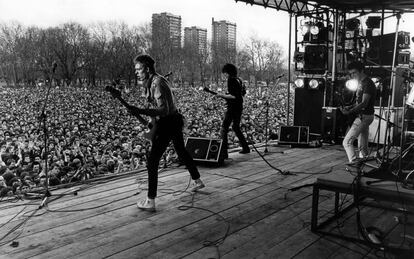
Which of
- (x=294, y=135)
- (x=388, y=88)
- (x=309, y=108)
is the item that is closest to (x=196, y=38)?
(x=309, y=108)

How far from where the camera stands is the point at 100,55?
40594 mm

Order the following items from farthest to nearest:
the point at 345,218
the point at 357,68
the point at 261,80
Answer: the point at 261,80 → the point at 357,68 → the point at 345,218

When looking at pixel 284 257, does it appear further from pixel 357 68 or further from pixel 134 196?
pixel 357 68

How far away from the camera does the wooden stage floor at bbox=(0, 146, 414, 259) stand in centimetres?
279

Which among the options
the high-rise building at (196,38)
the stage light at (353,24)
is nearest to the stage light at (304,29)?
the stage light at (353,24)

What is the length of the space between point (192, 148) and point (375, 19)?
15.8ft

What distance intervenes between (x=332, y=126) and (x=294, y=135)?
927mm

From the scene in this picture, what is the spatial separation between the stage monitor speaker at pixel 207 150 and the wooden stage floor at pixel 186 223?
684 mm

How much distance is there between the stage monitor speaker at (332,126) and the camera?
309 inches

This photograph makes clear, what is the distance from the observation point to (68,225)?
3256 mm

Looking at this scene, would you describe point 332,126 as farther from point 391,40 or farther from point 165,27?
point 165,27

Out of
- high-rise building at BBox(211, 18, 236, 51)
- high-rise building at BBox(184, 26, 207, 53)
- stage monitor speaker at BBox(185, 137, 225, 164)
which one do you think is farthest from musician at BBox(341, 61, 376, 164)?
high-rise building at BBox(211, 18, 236, 51)

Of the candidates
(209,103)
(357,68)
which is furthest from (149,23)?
(357,68)

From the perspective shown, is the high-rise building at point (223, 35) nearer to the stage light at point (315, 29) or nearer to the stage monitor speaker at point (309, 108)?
the stage monitor speaker at point (309, 108)
